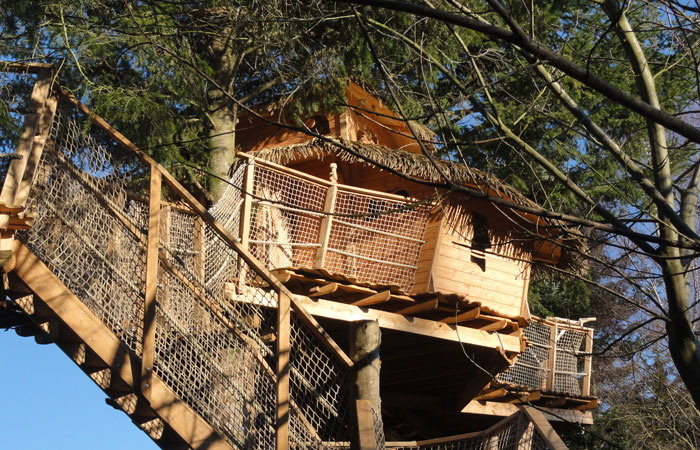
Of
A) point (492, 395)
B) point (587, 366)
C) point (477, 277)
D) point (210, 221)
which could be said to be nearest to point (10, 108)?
point (210, 221)

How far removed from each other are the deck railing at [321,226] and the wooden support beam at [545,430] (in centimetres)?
248

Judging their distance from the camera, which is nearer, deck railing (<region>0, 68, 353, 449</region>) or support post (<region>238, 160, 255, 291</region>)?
deck railing (<region>0, 68, 353, 449</region>)

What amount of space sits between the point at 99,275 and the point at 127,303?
33 cm

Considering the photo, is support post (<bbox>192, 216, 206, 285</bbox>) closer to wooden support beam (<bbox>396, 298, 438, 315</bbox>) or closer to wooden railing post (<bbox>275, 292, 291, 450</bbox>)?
wooden railing post (<bbox>275, 292, 291, 450</bbox>)

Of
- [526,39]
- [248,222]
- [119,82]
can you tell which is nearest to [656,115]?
[526,39]

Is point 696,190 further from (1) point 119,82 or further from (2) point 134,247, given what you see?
(1) point 119,82

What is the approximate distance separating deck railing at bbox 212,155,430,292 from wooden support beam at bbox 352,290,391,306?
12.4 inches

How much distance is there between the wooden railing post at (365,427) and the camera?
21.0ft

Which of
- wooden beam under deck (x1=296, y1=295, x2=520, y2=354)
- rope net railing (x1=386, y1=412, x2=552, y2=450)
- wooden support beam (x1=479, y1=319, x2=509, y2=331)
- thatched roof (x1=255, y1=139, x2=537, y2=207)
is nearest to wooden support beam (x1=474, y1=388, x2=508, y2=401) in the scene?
wooden beam under deck (x1=296, y1=295, x2=520, y2=354)

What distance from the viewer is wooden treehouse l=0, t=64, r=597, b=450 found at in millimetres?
6230

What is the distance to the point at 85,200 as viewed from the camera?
21.5ft

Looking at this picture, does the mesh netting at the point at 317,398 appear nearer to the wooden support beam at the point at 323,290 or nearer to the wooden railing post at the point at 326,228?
the wooden support beam at the point at 323,290

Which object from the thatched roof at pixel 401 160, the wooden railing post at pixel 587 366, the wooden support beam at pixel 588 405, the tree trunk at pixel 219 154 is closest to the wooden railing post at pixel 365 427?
the thatched roof at pixel 401 160

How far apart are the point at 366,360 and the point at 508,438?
166 centimetres
